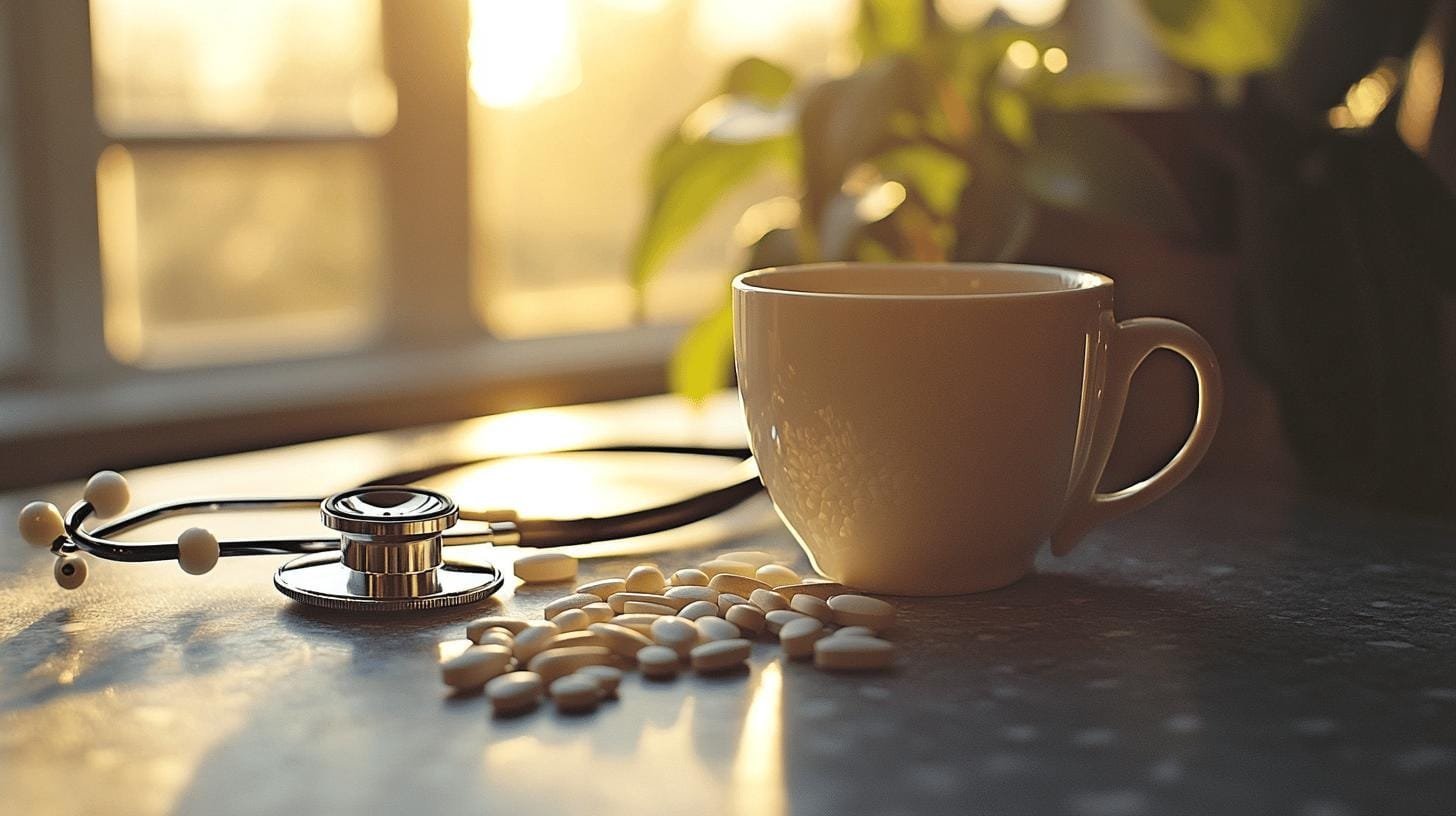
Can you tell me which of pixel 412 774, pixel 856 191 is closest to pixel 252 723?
pixel 412 774

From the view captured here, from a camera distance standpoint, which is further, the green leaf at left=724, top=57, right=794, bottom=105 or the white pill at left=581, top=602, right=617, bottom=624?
the green leaf at left=724, top=57, right=794, bottom=105

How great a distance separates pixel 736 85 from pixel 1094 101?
246mm

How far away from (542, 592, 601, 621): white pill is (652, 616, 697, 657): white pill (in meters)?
0.05

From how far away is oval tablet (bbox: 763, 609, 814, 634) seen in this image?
49 cm

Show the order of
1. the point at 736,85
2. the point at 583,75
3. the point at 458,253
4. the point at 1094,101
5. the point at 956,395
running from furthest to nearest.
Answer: the point at 583,75 → the point at 458,253 → the point at 736,85 → the point at 1094,101 → the point at 956,395

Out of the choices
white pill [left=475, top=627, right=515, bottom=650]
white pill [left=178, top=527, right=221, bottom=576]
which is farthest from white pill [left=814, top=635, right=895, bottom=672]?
white pill [left=178, top=527, right=221, bottom=576]

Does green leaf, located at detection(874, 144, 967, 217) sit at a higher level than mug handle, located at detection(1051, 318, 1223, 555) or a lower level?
higher

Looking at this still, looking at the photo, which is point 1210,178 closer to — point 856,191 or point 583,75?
point 856,191

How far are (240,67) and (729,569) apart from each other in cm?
Result: 146

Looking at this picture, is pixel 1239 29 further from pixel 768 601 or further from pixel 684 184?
pixel 768 601

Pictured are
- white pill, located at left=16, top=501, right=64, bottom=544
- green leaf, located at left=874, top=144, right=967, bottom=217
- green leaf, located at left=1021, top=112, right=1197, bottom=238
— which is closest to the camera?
white pill, located at left=16, top=501, right=64, bottom=544

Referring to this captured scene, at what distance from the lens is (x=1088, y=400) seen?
0.53 meters

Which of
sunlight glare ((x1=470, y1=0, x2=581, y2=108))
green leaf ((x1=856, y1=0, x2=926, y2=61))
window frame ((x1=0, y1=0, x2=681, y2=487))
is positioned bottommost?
window frame ((x1=0, y1=0, x2=681, y2=487))

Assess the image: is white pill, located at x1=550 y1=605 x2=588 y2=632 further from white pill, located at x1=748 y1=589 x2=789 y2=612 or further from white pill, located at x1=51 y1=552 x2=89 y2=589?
white pill, located at x1=51 y1=552 x2=89 y2=589
